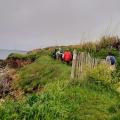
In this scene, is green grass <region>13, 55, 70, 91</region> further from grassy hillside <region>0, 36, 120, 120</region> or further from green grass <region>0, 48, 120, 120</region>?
green grass <region>0, 48, 120, 120</region>

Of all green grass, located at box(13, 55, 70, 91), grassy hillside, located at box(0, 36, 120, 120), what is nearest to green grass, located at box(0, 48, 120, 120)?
grassy hillside, located at box(0, 36, 120, 120)

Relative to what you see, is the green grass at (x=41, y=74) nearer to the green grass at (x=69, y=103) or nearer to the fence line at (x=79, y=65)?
the fence line at (x=79, y=65)

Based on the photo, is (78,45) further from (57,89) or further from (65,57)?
(57,89)

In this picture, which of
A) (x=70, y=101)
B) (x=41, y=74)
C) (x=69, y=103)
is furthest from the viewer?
(x=41, y=74)

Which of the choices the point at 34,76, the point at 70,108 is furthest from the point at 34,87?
the point at 70,108

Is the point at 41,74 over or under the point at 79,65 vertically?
under

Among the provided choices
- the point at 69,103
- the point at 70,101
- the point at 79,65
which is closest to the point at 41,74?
the point at 79,65

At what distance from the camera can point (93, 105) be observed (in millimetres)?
12648

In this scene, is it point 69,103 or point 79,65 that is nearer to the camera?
point 69,103

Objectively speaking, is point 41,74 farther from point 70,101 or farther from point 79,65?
point 70,101

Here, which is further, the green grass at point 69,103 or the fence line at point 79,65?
the fence line at point 79,65

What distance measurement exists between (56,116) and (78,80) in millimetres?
4701

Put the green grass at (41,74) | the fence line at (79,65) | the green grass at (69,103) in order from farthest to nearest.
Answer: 1. the green grass at (41,74)
2. the fence line at (79,65)
3. the green grass at (69,103)

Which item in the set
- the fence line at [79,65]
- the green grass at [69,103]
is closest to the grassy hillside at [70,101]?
the green grass at [69,103]
